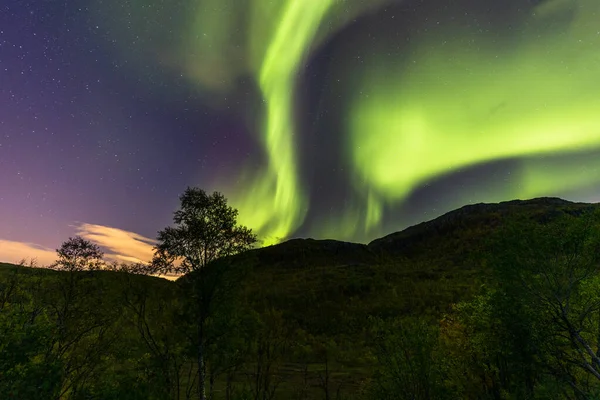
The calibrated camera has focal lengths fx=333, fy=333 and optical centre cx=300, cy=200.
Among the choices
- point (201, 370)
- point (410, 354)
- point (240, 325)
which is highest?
point (240, 325)

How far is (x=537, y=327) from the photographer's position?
78.6ft

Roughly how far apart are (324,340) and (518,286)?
106 meters

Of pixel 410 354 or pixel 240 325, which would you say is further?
pixel 240 325

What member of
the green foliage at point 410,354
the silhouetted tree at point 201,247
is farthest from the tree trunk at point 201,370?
the green foliage at point 410,354

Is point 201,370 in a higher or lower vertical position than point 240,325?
lower

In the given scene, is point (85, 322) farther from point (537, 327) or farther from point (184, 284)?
point (537, 327)

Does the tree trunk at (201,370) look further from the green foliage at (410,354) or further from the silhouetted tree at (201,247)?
the green foliage at (410,354)

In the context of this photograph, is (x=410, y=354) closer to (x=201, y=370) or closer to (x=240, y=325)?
(x=240, y=325)

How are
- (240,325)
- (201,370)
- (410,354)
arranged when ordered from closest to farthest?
(410,354)
(201,370)
(240,325)

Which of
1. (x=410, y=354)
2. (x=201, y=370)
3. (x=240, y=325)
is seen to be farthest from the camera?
(x=240, y=325)

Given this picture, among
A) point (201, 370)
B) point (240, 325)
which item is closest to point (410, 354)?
point (240, 325)

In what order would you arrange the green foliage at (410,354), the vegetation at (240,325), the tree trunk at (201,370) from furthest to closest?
1. the tree trunk at (201,370)
2. the green foliage at (410,354)
3. the vegetation at (240,325)

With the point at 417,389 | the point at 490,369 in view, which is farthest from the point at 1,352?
the point at 490,369

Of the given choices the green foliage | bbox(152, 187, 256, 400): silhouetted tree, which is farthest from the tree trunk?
the green foliage
